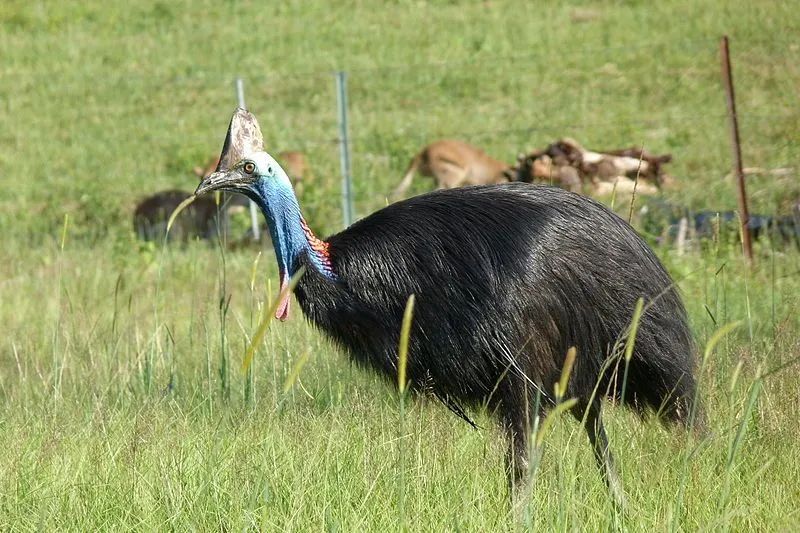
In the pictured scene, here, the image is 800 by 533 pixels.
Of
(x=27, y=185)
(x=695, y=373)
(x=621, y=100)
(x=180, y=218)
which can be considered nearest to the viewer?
(x=695, y=373)

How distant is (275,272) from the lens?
7695 mm

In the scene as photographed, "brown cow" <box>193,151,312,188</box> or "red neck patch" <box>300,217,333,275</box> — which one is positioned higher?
"red neck patch" <box>300,217,333,275</box>

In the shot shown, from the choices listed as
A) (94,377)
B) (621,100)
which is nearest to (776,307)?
(94,377)

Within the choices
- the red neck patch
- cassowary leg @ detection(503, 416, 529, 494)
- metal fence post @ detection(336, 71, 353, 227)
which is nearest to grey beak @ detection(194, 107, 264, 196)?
the red neck patch

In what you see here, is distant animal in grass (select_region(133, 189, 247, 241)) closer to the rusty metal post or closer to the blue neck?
the rusty metal post

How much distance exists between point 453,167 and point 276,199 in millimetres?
5929

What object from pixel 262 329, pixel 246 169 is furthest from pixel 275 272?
pixel 262 329

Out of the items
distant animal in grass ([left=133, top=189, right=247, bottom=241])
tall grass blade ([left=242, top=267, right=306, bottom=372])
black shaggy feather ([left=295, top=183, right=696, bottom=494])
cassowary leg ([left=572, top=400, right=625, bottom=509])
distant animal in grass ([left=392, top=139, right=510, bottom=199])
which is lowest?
distant animal in grass ([left=133, top=189, right=247, bottom=241])

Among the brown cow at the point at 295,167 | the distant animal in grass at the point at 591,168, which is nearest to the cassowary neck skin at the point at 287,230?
the distant animal in grass at the point at 591,168

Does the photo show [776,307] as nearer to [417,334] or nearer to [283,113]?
[417,334]

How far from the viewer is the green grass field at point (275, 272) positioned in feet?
11.3

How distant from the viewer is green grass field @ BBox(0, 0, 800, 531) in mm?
3453

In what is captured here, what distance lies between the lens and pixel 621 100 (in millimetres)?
12094

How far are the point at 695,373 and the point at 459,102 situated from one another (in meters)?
8.70
